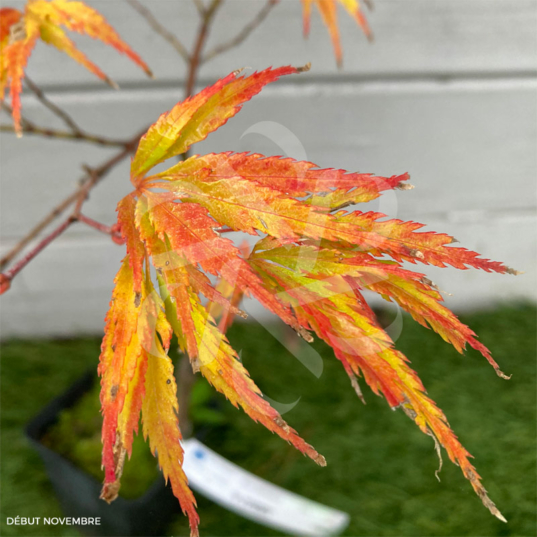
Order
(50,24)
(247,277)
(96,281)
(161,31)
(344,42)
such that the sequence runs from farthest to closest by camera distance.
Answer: (96,281) → (344,42) → (161,31) → (50,24) → (247,277)

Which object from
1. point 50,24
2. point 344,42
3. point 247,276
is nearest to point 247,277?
point 247,276

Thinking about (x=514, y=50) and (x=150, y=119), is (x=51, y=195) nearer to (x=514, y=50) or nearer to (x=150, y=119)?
(x=150, y=119)

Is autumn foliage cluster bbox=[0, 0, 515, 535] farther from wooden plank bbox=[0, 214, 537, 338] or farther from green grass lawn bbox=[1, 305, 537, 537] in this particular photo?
wooden plank bbox=[0, 214, 537, 338]

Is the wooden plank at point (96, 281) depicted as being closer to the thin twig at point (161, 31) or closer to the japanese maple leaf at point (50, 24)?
the thin twig at point (161, 31)

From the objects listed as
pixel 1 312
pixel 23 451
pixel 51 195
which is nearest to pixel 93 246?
pixel 51 195

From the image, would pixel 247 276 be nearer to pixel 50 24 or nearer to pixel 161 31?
pixel 50 24

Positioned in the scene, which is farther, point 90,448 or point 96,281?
point 96,281
